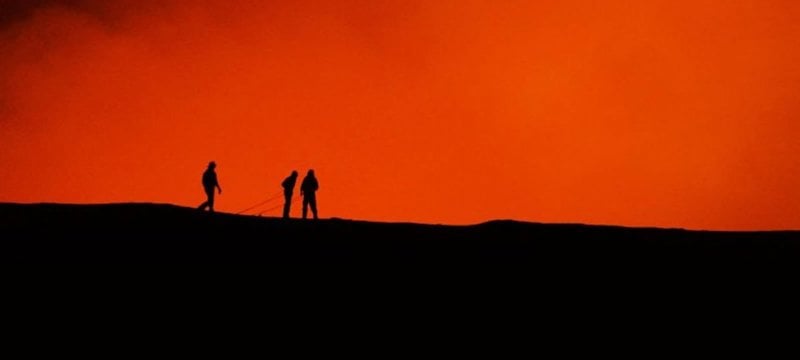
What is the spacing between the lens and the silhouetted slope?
12523mm

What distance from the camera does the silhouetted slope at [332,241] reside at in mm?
12523

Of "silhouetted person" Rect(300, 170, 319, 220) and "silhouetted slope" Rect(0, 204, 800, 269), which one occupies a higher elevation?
"silhouetted person" Rect(300, 170, 319, 220)

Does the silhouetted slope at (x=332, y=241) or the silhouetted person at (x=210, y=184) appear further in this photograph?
the silhouetted person at (x=210, y=184)

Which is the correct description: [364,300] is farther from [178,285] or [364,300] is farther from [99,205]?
[99,205]

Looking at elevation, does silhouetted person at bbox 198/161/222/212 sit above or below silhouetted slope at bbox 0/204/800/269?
above

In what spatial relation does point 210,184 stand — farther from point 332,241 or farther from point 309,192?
point 332,241

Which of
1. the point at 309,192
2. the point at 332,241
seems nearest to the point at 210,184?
the point at 309,192

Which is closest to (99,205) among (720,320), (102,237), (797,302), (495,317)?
(102,237)

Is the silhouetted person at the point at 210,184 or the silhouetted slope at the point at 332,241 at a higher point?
the silhouetted person at the point at 210,184

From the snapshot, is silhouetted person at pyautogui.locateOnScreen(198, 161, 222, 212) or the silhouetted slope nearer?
the silhouetted slope

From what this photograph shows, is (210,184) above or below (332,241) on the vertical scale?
above

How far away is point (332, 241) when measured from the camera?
1334 cm

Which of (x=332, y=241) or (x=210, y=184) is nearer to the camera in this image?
(x=332, y=241)

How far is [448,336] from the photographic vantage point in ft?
38.2
